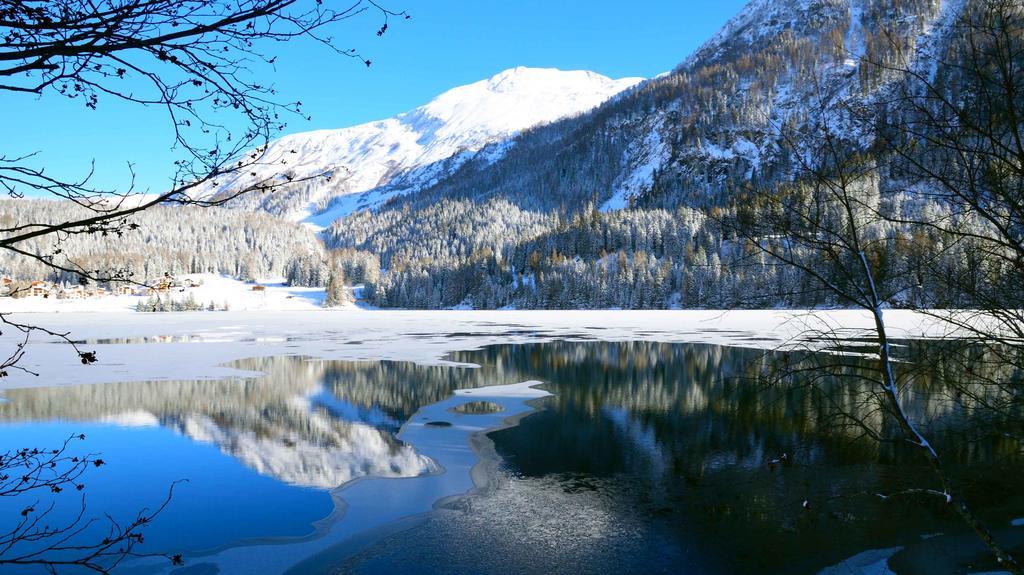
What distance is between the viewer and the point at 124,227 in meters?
2.63

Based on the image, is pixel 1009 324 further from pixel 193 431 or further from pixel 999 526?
pixel 193 431

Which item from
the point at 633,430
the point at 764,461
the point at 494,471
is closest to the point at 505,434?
the point at 494,471

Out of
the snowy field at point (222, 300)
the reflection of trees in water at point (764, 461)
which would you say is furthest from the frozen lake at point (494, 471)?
the snowy field at point (222, 300)

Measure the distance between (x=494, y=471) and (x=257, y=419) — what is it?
6975mm

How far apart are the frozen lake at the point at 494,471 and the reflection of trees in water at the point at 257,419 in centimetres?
9

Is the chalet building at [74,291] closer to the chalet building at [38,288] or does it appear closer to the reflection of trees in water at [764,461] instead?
the chalet building at [38,288]

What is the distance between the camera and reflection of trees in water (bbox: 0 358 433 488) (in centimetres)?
992

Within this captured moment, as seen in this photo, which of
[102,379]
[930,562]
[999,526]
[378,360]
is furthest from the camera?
[378,360]

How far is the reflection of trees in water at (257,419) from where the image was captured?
992 centimetres

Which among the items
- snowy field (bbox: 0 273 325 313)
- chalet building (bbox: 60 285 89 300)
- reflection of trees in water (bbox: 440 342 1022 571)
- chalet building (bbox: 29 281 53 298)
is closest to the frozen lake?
reflection of trees in water (bbox: 440 342 1022 571)

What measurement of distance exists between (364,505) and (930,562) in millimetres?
7186

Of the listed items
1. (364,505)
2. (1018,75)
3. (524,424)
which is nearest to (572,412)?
(524,424)

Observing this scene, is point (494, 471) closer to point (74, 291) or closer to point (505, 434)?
point (505, 434)

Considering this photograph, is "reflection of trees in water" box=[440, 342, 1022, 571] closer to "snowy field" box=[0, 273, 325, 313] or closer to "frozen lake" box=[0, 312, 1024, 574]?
"frozen lake" box=[0, 312, 1024, 574]
